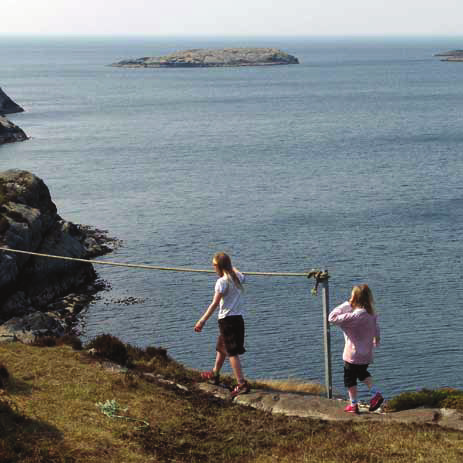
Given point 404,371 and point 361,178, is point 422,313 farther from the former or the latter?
point 361,178

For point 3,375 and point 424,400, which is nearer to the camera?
point 3,375

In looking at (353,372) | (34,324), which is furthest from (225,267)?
(34,324)

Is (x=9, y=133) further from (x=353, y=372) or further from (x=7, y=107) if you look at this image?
(x=353, y=372)

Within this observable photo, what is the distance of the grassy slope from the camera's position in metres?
11.5

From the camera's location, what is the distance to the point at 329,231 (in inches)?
2534

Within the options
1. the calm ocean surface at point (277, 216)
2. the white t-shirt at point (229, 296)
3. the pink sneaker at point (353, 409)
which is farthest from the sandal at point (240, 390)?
the calm ocean surface at point (277, 216)

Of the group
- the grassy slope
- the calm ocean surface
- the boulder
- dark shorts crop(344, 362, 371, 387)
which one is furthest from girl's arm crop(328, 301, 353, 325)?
the boulder

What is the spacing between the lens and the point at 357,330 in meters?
13.9

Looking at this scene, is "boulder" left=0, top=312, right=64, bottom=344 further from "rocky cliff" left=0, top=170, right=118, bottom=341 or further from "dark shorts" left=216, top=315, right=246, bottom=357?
"dark shorts" left=216, top=315, right=246, bottom=357

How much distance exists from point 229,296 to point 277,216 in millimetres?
55258

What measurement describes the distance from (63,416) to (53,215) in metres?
45.4

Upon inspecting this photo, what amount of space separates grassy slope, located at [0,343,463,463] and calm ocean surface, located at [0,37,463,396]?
76.9ft

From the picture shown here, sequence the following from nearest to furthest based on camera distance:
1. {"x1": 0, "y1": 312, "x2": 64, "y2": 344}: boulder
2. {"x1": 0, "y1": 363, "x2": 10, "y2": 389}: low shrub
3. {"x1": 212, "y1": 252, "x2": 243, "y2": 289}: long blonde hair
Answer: {"x1": 0, "y1": 363, "x2": 10, "y2": 389}: low shrub
{"x1": 212, "y1": 252, "x2": 243, "y2": 289}: long blonde hair
{"x1": 0, "y1": 312, "x2": 64, "y2": 344}: boulder

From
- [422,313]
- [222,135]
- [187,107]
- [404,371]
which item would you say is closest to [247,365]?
[404,371]
